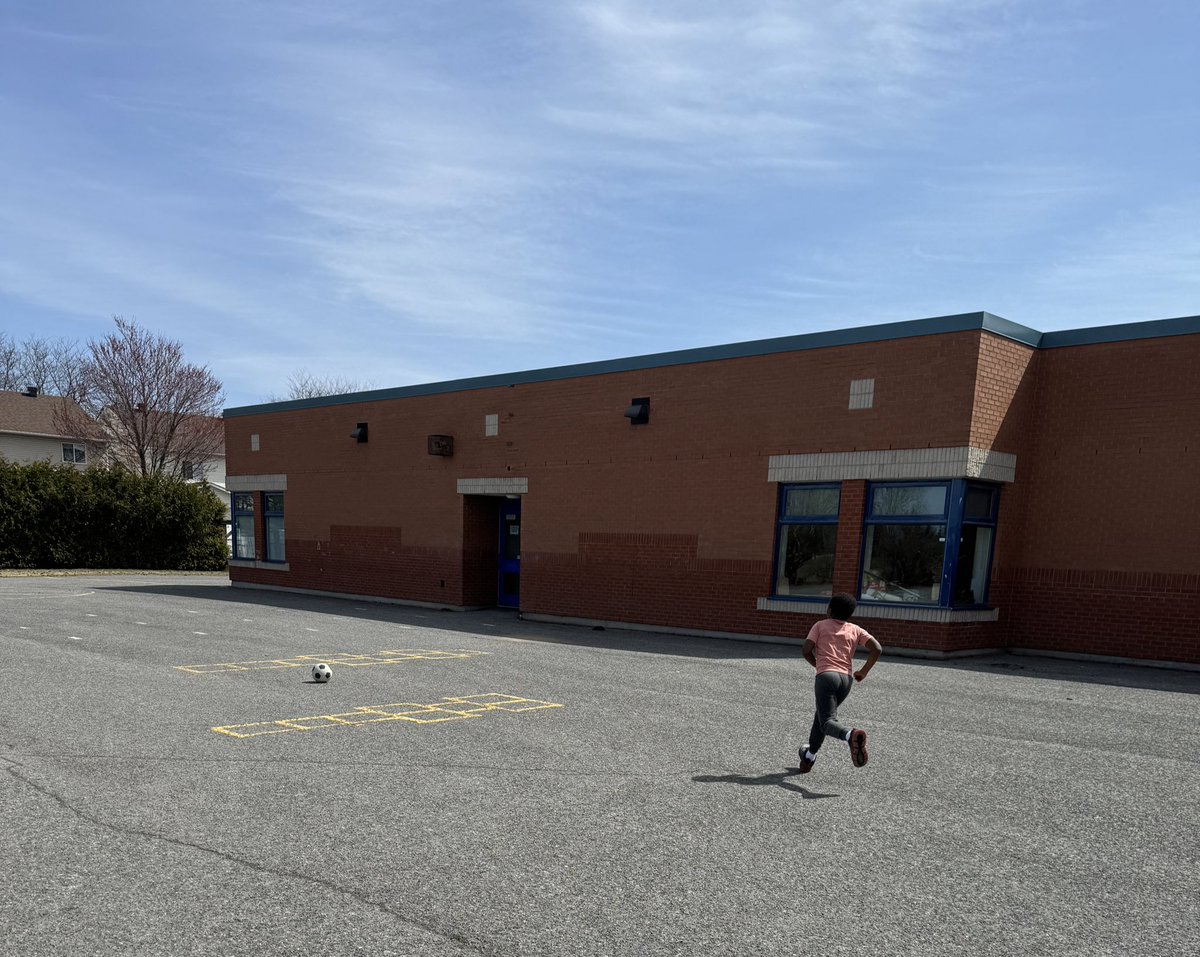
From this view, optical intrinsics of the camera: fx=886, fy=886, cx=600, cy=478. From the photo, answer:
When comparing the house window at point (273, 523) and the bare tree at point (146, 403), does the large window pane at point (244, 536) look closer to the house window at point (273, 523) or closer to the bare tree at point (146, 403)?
the house window at point (273, 523)

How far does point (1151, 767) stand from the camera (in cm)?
762

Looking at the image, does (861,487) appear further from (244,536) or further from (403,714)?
(244,536)

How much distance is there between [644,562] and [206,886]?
13.7 m

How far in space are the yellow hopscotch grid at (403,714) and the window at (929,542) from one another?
745cm

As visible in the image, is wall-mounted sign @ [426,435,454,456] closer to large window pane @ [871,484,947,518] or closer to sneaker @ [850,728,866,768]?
large window pane @ [871,484,947,518]

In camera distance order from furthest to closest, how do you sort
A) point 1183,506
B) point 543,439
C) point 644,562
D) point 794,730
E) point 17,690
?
1. point 543,439
2. point 644,562
3. point 1183,506
4. point 17,690
5. point 794,730

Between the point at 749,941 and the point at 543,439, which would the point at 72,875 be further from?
the point at 543,439

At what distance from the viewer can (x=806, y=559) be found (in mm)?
15930

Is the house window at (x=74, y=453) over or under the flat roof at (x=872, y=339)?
under

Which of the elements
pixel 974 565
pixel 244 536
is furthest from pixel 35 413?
pixel 974 565

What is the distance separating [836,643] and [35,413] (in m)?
55.6

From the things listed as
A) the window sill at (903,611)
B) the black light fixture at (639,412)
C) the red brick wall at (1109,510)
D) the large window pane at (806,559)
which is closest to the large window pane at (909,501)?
the large window pane at (806,559)

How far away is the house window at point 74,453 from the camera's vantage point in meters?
50.4

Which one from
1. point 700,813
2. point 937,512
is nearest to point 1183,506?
point 937,512
